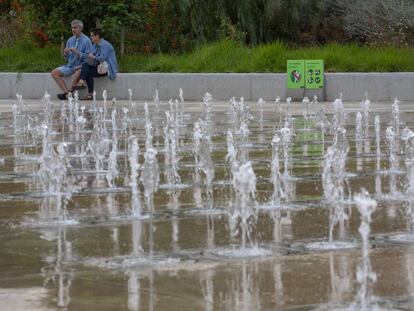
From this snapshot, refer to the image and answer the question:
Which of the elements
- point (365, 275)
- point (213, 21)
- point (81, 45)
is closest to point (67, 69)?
point (81, 45)

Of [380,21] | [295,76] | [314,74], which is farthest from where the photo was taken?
[380,21]

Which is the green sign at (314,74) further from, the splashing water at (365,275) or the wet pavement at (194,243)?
the splashing water at (365,275)

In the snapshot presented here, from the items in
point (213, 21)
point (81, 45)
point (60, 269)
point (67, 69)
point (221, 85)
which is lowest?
point (60, 269)

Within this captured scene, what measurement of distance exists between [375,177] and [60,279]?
13.9 ft

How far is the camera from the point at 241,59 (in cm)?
2089

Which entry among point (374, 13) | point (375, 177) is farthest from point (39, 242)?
point (374, 13)

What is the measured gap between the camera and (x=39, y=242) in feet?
22.0

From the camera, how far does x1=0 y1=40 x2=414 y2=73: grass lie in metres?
19.9

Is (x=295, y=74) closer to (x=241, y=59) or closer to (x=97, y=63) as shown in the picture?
(x=241, y=59)

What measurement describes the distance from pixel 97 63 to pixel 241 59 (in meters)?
2.50

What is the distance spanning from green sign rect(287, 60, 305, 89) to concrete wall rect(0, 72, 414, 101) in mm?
187

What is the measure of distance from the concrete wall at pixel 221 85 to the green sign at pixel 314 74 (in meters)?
0.14

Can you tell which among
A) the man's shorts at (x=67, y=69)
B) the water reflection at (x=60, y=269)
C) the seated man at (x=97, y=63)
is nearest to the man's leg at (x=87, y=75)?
the seated man at (x=97, y=63)

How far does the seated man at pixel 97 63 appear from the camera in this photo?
790 inches
